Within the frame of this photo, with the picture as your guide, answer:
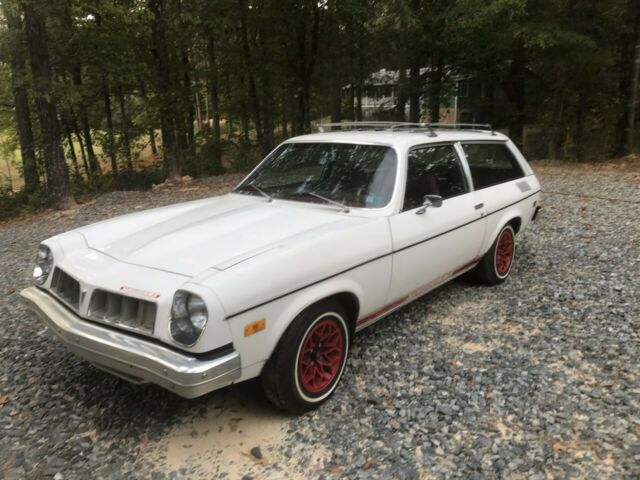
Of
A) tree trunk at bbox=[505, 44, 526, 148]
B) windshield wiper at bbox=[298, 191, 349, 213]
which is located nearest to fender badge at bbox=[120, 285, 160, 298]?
windshield wiper at bbox=[298, 191, 349, 213]

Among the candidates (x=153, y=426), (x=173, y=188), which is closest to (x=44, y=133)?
(x=173, y=188)

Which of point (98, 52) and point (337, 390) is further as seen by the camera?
point (98, 52)

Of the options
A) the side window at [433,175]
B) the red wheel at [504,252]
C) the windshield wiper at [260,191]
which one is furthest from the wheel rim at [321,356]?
the red wheel at [504,252]

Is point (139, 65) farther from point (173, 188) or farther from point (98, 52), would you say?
point (173, 188)

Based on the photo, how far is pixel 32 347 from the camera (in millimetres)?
4004

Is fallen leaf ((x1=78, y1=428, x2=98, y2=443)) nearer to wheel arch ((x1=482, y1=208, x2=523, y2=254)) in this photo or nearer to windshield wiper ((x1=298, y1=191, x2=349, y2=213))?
windshield wiper ((x1=298, y1=191, x2=349, y2=213))

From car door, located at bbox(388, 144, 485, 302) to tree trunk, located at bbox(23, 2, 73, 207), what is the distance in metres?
8.55

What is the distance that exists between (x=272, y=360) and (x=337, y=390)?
0.70 meters

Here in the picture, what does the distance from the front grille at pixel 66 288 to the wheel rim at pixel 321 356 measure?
1.40 meters

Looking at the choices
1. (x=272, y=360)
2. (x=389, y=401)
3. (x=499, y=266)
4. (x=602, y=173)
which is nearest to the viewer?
(x=272, y=360)

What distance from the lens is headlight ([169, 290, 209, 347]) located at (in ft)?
8.20

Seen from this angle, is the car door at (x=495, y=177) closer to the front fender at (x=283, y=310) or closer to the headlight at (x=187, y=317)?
the front fender at (x=283, y=310)

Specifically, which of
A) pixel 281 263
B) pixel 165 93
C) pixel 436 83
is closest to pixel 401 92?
pixel 436 83

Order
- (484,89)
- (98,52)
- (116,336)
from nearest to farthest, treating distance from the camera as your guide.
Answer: (116,336), (98,52), (484,89)
